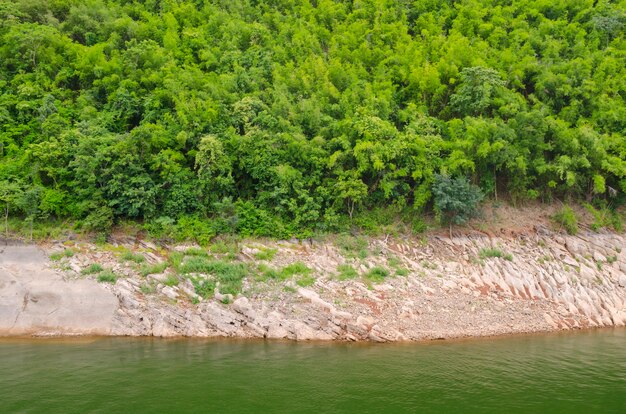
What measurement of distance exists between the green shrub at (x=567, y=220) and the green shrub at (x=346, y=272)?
1092 cm

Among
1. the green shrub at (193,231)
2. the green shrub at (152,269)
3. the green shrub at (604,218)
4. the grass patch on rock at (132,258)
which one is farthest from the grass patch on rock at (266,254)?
the green shrub at (604,218)

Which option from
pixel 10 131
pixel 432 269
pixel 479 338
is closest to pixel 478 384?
pixel 479 338

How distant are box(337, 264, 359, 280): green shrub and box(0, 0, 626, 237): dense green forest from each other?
2303mm

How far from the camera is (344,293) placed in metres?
18.1

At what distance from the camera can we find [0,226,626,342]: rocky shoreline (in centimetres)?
1677

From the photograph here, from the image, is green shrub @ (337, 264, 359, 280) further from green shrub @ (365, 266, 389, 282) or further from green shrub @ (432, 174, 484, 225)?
green shrub @ (432, 174, 484, 225)

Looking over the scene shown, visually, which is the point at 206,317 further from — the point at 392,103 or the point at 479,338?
the point at 392,103

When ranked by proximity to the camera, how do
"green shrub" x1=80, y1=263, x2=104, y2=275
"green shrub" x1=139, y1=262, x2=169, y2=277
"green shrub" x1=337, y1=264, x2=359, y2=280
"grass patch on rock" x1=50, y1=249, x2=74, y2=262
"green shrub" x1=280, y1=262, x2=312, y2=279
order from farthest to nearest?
1. "green shrub" x1=337, y1=264, x2=359, y2=280
2. "green shrub" x1=280, y1=262, x2=312, y2=279
3. "grass patch on rock" x1=50, y1=249, x2=74, y2=262
4. "green shrub" x1=139, y1=262, x2=169, y2=277
5. "green shrub" x1=80, y1=263, x2=104, y2=275

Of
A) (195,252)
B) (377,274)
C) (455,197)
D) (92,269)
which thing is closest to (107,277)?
Result: (92,269)

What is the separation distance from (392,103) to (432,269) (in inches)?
369

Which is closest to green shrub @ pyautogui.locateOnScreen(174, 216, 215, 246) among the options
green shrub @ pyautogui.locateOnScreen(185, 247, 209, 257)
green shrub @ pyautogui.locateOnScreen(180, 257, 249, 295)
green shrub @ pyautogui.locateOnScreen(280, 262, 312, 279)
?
green shrub @ pyautogui.locateOnScreen(185, 247, 209, 257)

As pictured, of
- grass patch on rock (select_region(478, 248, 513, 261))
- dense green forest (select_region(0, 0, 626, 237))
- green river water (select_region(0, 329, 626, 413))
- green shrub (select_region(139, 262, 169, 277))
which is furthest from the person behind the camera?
dense green forest (select_region(0, 0, 626, 237))

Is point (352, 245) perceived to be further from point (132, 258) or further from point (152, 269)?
point (132, 258)

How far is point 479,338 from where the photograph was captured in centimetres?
1684
